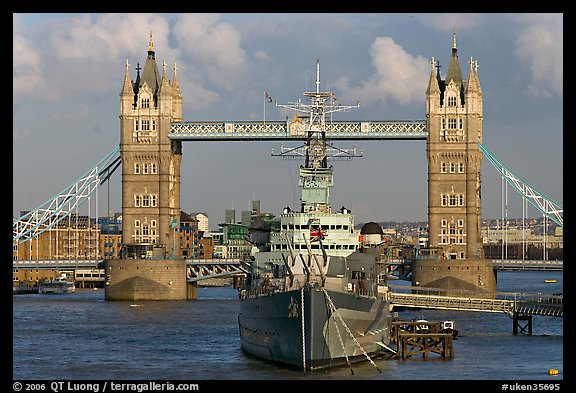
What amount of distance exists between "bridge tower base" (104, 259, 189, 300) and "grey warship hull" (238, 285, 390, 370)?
7651cm

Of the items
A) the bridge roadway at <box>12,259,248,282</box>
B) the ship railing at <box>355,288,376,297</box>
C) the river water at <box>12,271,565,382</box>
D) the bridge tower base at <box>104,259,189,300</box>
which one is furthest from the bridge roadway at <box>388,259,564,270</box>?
the ship railing at <box>355,288,376,297</box>

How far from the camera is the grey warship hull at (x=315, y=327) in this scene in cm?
7181

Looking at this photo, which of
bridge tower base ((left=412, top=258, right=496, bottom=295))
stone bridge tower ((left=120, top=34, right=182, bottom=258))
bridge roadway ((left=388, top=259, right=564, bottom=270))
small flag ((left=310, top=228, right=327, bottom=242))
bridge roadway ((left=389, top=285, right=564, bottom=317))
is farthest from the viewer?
stone bridge tower ((left=120, top=34, right=182, bottom=258))

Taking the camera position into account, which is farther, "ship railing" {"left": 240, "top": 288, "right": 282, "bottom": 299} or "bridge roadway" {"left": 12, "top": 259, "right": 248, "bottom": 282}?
"bridge roadway" {"left": 12, "top": 259, "right": 248, "bottom": 282}

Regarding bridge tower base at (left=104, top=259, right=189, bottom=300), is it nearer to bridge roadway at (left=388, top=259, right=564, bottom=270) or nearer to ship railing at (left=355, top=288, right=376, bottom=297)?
bridge roadway at (left=388, top=259, right=564, bottom=270)

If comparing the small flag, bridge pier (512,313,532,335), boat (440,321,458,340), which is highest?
the small flag

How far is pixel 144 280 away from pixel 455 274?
35856mm

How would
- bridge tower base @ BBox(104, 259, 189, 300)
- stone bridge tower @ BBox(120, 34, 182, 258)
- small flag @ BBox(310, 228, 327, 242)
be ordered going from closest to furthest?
small flag @ BBox(310, 228, 327, 242), bridge tower base @ BBox(104, 259, 189, 300), stone bridge tower @ BBox(120, 34, 182, 258)

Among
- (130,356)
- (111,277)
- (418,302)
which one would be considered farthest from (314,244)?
(111,277)

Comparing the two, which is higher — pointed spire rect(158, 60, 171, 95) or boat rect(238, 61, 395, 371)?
pointed spire rect(158, 60, 171, 95)

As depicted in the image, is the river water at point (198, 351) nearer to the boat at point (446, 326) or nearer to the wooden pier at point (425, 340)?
the wooden pier at point (425, 340)

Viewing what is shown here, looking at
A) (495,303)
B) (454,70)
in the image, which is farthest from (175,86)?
(495,303)

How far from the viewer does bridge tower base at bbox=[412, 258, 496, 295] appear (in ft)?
512

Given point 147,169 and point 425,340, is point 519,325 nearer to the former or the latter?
point 425,340
